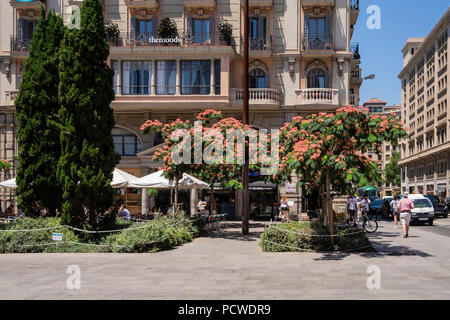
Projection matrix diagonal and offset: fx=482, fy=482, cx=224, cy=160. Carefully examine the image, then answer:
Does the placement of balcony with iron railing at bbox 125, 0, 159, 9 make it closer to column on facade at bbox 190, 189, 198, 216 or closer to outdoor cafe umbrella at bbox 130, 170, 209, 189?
column on facade at bbox 190, 189, 198, 216

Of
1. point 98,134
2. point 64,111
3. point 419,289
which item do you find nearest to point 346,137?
point 419,289

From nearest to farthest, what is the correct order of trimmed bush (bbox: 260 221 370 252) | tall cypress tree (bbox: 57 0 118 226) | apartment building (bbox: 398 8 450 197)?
trimmed bush (bbox: 260 221 370 252)
tall cypress tree (bbox: 57 0 118 226)
apartment building (bbox: 398 8 450 197)

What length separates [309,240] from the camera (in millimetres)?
14469

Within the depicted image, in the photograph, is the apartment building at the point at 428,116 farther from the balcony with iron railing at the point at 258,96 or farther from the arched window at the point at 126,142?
the arched window at the point at 126,142

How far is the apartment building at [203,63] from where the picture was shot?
1142 inches

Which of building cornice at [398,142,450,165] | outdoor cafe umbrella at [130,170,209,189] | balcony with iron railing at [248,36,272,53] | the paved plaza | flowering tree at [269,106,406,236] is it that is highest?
balcony with iron railing at [248,36,272,53]

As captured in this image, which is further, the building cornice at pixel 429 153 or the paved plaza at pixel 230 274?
the building cornice at pixel 429 153

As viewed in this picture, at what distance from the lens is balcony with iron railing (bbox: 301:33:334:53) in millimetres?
29844

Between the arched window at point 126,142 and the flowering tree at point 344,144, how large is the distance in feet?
59.3

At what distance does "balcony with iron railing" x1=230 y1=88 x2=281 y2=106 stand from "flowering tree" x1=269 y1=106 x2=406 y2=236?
14.8 metres

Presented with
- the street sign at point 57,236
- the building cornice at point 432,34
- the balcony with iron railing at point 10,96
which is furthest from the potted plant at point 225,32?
the building cornice at point 432,34

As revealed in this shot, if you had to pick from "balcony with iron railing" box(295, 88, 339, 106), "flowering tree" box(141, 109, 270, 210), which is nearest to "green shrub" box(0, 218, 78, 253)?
"flowering tree" box(141, 109, 270, 210)
